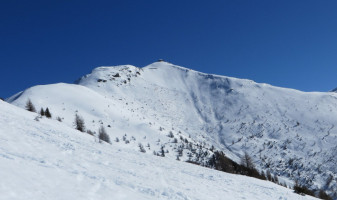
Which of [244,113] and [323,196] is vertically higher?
[244,113]

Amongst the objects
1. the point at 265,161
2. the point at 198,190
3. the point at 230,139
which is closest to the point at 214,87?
the point at 230,139

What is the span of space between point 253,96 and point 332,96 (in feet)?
113

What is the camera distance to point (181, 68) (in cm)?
16462

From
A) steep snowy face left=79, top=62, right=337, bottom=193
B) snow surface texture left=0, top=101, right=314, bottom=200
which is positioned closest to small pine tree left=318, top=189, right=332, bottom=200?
steep snowy face left=79, top=62, right=337, bottom=193

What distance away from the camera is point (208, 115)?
109062 millimetres

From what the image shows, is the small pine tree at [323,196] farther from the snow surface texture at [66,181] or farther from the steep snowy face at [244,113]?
the snow surface texture at [66,181]

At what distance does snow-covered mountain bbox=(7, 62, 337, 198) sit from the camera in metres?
63.2

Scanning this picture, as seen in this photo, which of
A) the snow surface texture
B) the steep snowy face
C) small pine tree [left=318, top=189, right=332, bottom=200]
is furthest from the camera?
the steep snowy face

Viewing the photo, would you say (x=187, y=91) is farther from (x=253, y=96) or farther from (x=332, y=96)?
(x=332, y=96)

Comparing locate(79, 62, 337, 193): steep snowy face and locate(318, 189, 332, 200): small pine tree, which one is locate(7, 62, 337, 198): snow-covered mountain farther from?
locate(318, 189, 332, 200): small pine tree

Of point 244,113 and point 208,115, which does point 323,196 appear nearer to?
point 244,113

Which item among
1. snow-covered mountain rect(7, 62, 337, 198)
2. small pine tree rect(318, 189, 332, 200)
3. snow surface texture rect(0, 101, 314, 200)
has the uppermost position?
snow-covered mountain rect(7, 62, 337, 198)

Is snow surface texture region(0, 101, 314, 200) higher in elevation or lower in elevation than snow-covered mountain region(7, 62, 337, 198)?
lower

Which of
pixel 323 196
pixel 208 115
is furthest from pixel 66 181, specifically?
pixel 208 115
